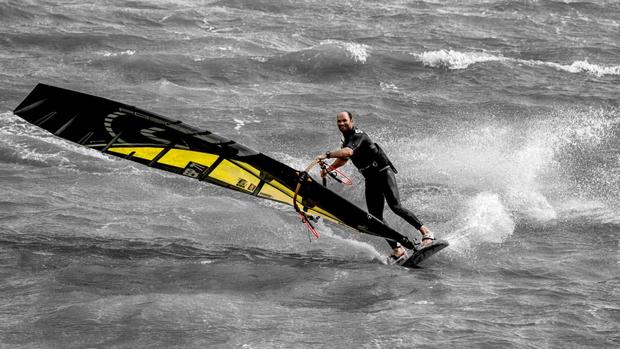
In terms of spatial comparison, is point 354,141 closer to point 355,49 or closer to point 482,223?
point 482,223

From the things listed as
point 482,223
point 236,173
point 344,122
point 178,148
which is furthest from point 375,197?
point 178,148

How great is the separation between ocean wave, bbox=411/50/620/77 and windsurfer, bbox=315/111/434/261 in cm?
1278

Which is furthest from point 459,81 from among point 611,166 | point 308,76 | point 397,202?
point 397,202

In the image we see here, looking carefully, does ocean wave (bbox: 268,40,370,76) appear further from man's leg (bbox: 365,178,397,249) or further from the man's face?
the man's face

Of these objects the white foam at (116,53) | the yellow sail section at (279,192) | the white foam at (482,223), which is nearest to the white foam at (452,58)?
the white foam at (116,53)

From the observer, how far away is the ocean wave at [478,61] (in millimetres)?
23906

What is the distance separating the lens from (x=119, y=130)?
11.7m

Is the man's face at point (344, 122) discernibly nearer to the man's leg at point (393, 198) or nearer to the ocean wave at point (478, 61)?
the man's leg at point (393, 198)

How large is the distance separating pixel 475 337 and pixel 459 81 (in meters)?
14.6

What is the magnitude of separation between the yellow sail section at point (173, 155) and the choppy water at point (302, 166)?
3.59 ft

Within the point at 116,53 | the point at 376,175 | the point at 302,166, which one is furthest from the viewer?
the point at 116,53

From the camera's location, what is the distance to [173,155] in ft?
38.3

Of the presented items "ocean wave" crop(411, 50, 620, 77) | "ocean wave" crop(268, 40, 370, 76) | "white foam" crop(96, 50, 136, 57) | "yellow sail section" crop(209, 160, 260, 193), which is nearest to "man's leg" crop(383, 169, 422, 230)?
"yellow sail section" crop(209, 160, 260, 193)

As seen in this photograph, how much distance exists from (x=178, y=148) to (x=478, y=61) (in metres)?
14.3
